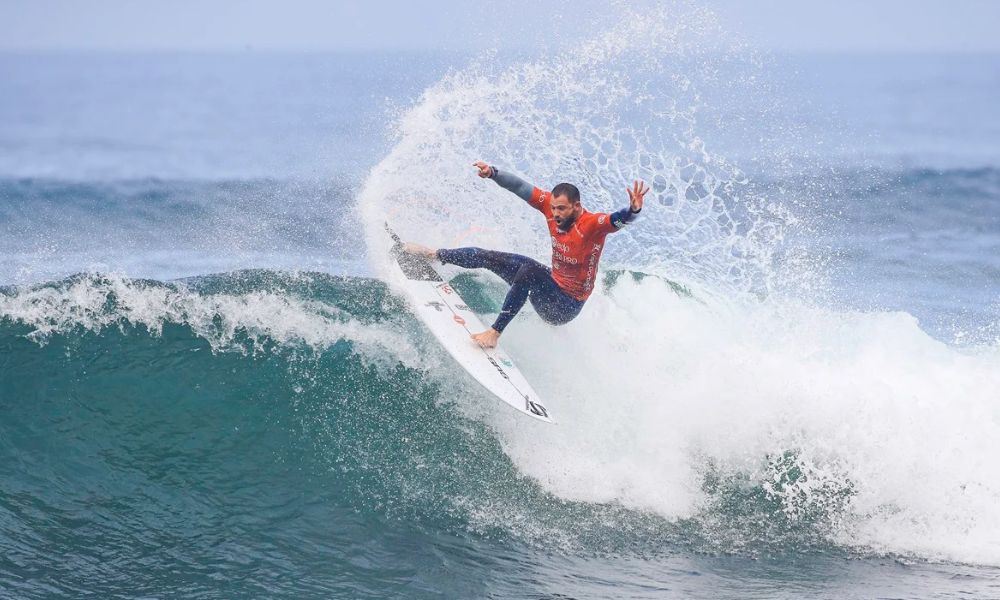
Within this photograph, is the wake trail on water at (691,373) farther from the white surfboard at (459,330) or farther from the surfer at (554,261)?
the surfer at (554,261)

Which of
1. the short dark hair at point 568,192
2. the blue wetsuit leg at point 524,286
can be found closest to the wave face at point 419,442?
the blue wetsuit leg at point 524,286

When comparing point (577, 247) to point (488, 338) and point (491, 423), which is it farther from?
point (491, 423)

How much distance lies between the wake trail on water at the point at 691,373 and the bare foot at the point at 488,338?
744 mm

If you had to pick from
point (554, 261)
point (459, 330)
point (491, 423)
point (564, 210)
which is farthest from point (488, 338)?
point (564, 210)

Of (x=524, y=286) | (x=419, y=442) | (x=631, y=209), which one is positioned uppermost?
(x=631, y=209)

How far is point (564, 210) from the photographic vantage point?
332 inches

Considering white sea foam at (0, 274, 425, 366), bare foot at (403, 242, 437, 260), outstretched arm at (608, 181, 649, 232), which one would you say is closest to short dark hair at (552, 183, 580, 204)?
outstretched arm at (608, 181, 649, 232)

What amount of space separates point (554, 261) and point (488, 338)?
0.94 m

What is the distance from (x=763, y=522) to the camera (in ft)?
26.8

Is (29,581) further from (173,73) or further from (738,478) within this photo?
(173,73)

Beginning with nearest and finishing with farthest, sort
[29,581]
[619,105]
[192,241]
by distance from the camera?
1. [29,581]
2. [192,241]
3. [619,105]

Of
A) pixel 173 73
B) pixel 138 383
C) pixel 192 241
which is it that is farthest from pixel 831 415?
pixel 173 73

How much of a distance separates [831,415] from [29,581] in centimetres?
673

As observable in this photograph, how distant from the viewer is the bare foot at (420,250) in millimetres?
10094
